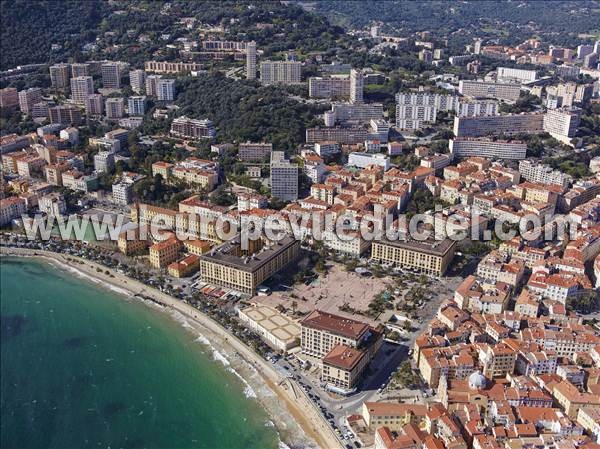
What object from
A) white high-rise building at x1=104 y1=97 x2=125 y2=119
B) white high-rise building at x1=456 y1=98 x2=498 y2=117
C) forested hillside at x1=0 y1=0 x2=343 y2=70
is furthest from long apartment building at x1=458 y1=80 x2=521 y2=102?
white high-rise building at x1=104 y1=97 x2=125 y2=119

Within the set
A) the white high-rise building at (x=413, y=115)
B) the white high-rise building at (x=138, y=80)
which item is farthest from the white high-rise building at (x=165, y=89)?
the white high-rise building at (x=413, y=115)

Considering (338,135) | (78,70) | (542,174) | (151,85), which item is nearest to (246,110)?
(338,135)

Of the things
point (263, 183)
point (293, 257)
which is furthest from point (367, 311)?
point (263, 183)

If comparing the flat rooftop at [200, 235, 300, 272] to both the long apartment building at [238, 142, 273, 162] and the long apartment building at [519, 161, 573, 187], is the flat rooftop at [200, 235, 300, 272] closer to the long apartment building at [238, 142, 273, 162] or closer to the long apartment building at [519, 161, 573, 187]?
the long apartment building at [238, 142, 273, 162]

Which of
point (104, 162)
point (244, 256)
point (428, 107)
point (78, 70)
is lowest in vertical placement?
point (244, 256)

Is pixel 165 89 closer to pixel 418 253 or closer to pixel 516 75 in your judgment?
pixel 418 253

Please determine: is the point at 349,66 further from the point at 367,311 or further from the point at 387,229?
the point at 367,311

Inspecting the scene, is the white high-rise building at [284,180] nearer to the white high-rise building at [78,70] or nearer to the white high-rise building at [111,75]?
the white high-rise building at [111,75]
